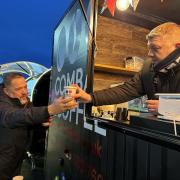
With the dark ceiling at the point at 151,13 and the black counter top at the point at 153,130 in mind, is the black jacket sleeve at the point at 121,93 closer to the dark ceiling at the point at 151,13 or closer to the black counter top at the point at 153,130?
the black counter top at the point at 153,130

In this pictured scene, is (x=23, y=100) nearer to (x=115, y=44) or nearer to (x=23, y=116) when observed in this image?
(x=23, y=116)

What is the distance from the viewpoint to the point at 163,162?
1.08 metres

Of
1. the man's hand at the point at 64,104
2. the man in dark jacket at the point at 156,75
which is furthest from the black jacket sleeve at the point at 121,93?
the man's hand at the point at 64,104

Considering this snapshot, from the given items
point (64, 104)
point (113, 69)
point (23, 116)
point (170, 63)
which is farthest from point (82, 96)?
point (113, 69)

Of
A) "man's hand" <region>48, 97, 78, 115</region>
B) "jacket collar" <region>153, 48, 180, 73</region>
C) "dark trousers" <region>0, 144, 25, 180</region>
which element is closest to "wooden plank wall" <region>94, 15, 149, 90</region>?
"dark trousers" <region>0, 144, 25, 180</region>

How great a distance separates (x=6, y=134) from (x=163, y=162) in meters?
2.02

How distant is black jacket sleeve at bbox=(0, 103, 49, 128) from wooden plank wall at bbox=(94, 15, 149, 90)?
1208mm

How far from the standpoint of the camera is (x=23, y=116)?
6.61 ft

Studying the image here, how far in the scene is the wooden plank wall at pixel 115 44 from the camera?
3145 millimetres

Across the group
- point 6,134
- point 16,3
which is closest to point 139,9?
point 6,134

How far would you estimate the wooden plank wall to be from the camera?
3145 mm

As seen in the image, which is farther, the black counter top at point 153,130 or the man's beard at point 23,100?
the man's beard at point 23,100

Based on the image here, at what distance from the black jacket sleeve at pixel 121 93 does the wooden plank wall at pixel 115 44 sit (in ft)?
3.49

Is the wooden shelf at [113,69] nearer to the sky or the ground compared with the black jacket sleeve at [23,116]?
nearer to the sky
